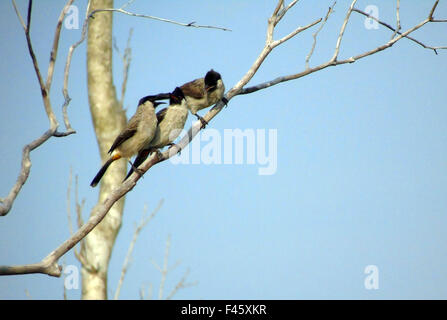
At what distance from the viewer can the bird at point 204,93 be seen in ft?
24.9

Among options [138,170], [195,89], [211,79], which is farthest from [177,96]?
[138,170]

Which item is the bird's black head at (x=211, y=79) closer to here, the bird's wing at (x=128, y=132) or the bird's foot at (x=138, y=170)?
the bird's wing at (x=128, y=132)

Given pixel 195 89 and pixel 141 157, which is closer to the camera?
pixel 141 157

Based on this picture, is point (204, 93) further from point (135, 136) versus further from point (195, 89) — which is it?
point (135, 136)

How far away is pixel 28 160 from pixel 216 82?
3.47 meters

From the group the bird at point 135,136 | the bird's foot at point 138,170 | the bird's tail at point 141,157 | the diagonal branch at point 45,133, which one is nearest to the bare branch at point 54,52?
the diagonal branch at point 45,133

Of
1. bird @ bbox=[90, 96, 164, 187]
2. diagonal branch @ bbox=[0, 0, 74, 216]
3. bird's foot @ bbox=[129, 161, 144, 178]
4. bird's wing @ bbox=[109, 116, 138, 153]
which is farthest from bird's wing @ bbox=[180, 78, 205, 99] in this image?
diagonal branch @ bbox=[0, 0, 74, 216]

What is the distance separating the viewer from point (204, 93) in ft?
25.3

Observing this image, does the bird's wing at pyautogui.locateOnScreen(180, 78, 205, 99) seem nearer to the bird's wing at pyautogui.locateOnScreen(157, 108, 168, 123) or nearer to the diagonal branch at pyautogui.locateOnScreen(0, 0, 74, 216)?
the bird's wing at pyautogui.locateOnScreen(157, 108, 168, 123)

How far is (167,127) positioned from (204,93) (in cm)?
72

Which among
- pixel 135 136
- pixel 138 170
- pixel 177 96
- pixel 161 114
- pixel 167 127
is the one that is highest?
pixel 177 96

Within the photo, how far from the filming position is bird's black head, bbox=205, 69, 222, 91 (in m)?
7.61
